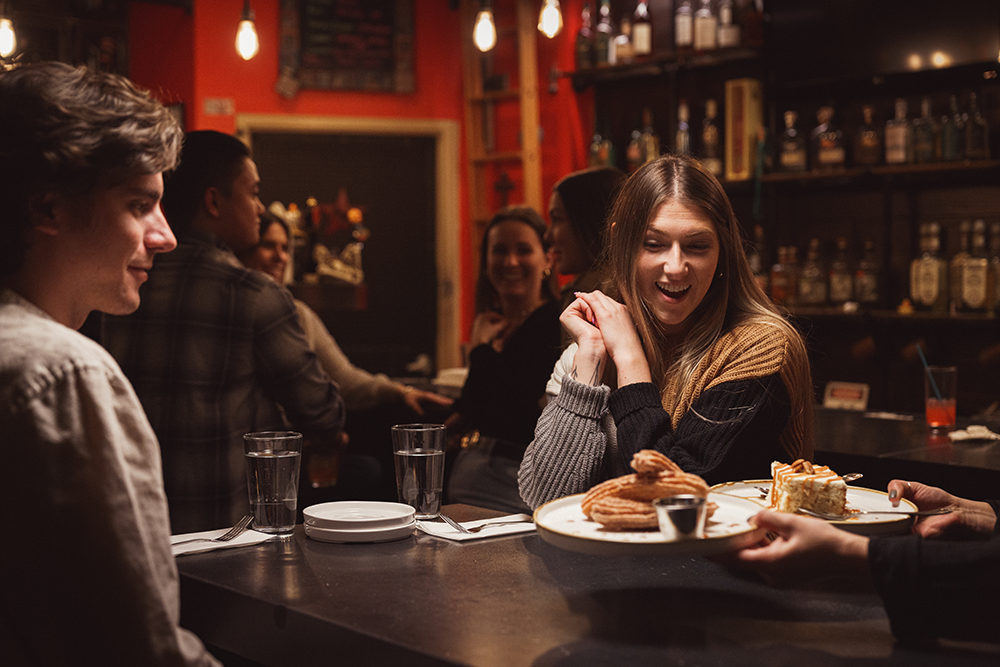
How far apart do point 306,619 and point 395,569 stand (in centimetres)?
24

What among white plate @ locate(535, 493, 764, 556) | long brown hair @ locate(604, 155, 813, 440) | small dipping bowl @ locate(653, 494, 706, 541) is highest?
long brown hair @ locate(604, 155, 813, 440)

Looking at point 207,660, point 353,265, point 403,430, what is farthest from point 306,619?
point 353,265

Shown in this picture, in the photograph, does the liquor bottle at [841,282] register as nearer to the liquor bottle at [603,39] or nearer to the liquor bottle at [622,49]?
the liquor bottle at [622,49]

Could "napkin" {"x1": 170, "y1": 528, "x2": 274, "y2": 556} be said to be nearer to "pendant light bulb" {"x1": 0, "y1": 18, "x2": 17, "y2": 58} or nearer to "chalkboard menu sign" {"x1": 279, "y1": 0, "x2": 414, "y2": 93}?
"pendant light bulb" {"x1": 0, "y1": 18, "x2": 17, "y2": 58}

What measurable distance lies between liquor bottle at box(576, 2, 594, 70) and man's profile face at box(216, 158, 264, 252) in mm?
3184

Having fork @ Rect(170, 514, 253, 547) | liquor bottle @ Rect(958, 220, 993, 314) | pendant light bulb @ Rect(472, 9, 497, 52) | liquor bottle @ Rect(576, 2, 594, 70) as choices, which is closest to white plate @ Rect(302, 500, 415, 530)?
fork @ Rect(170, 514, 253, 547)

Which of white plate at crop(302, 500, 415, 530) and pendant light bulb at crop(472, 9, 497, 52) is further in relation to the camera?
pendant light bulb at crop(472, 9, 497, 52)

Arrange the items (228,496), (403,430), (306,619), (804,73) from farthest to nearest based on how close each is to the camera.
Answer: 1. (804,73)
2. (228,496)
3. (403,430)
4. (306,619)

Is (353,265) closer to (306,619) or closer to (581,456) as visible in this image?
(581,456)

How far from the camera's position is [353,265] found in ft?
16.3

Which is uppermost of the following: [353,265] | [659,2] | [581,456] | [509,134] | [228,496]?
[659,2]

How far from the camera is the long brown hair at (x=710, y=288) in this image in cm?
195

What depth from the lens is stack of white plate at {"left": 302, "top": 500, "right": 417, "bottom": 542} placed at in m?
1.58

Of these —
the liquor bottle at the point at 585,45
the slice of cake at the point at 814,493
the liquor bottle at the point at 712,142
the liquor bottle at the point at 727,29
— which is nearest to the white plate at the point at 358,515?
the slice of cake at the point at 814,493
